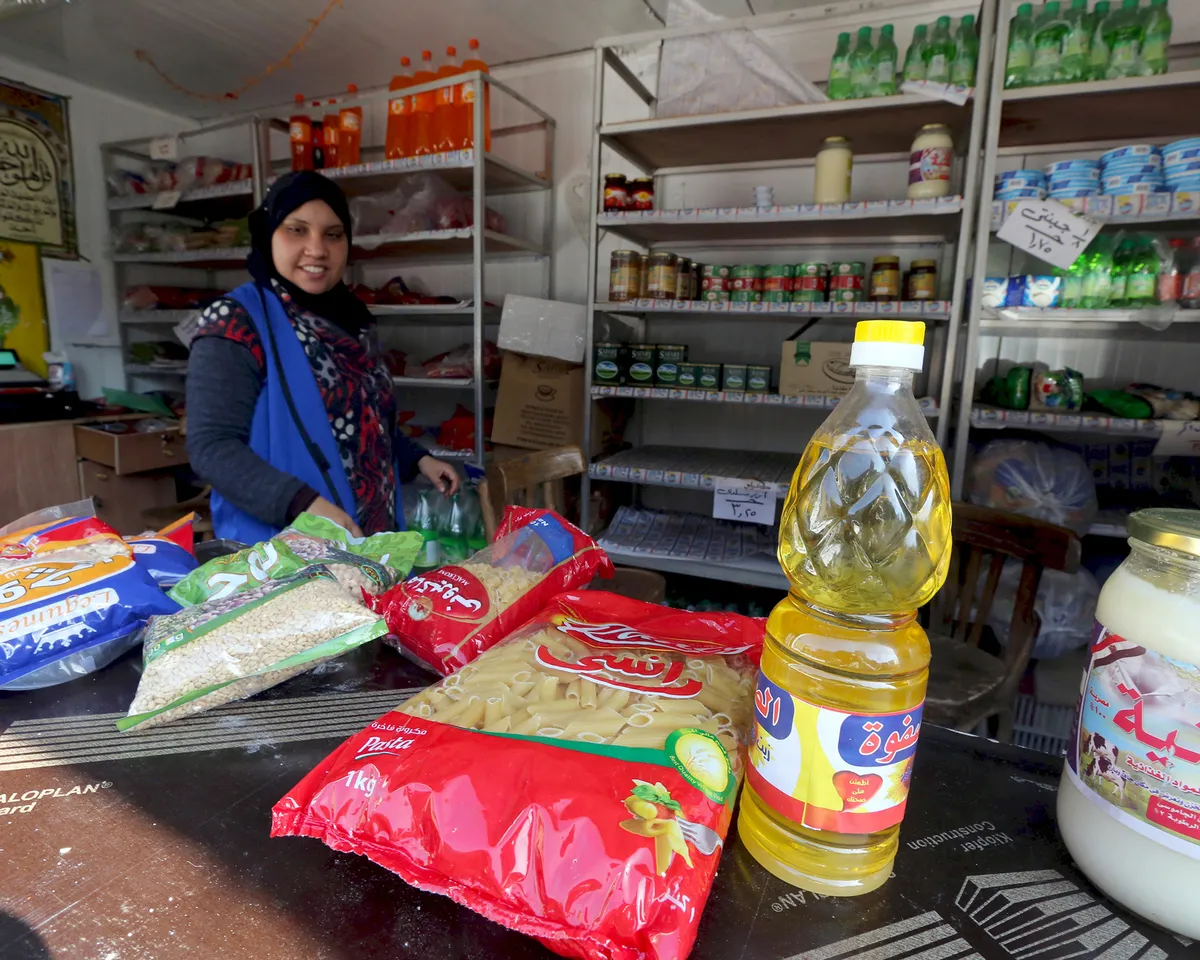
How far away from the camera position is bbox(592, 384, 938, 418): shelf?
233 cm

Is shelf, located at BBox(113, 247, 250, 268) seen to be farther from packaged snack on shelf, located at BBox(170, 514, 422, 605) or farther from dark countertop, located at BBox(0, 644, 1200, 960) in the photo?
dark countertop, located at BBox(0, 644, 1200, 960)

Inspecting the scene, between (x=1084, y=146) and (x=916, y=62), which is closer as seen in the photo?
(x=916, y=62)

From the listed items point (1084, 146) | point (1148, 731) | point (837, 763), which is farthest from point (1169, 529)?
point (1084, 146)

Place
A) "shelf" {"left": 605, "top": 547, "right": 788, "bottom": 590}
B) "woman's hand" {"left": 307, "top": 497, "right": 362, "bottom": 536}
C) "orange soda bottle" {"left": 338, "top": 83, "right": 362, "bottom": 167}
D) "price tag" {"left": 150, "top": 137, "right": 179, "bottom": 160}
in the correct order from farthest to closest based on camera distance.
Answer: "price tag" {"left": 150, "top": 137, "right": 179, "bottom": 160} < "orange soda bottle" {"left": 338, "top": 83, "right": 362, "bottom": 167} < "shelf" {"left": 605, "top": 547, "right": 788, "bottom": 590} < "woman's hand" {"left": 307, "top": 497, "right": 362, "bottom": 536}

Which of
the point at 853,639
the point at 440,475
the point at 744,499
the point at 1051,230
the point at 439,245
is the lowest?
the point at 744,499

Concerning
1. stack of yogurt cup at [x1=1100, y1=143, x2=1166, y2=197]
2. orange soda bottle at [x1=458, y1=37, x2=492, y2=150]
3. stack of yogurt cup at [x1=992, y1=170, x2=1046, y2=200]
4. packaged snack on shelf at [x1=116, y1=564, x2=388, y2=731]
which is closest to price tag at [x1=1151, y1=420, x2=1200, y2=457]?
stack of yogurt cup at [x1=1100, y1=143, x2=1166, y2=197]

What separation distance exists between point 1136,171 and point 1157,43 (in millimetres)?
372

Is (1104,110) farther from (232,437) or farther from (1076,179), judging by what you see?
(232,437)

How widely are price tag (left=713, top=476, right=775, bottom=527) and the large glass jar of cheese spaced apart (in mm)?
1863

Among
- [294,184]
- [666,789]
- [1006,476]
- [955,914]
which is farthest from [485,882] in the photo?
[1006,476]

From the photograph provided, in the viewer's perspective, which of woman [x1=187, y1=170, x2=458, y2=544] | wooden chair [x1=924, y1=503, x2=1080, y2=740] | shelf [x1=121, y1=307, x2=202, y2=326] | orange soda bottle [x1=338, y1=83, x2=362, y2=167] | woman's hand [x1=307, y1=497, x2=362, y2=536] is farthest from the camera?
shelf [x1=121, y1=307, x2=202, y2=326]

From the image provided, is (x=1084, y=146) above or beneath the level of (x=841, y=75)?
beneath

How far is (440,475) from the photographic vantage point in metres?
1.92

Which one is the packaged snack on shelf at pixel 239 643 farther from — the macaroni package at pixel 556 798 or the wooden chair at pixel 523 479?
the wooden chair at pixel 523 479
